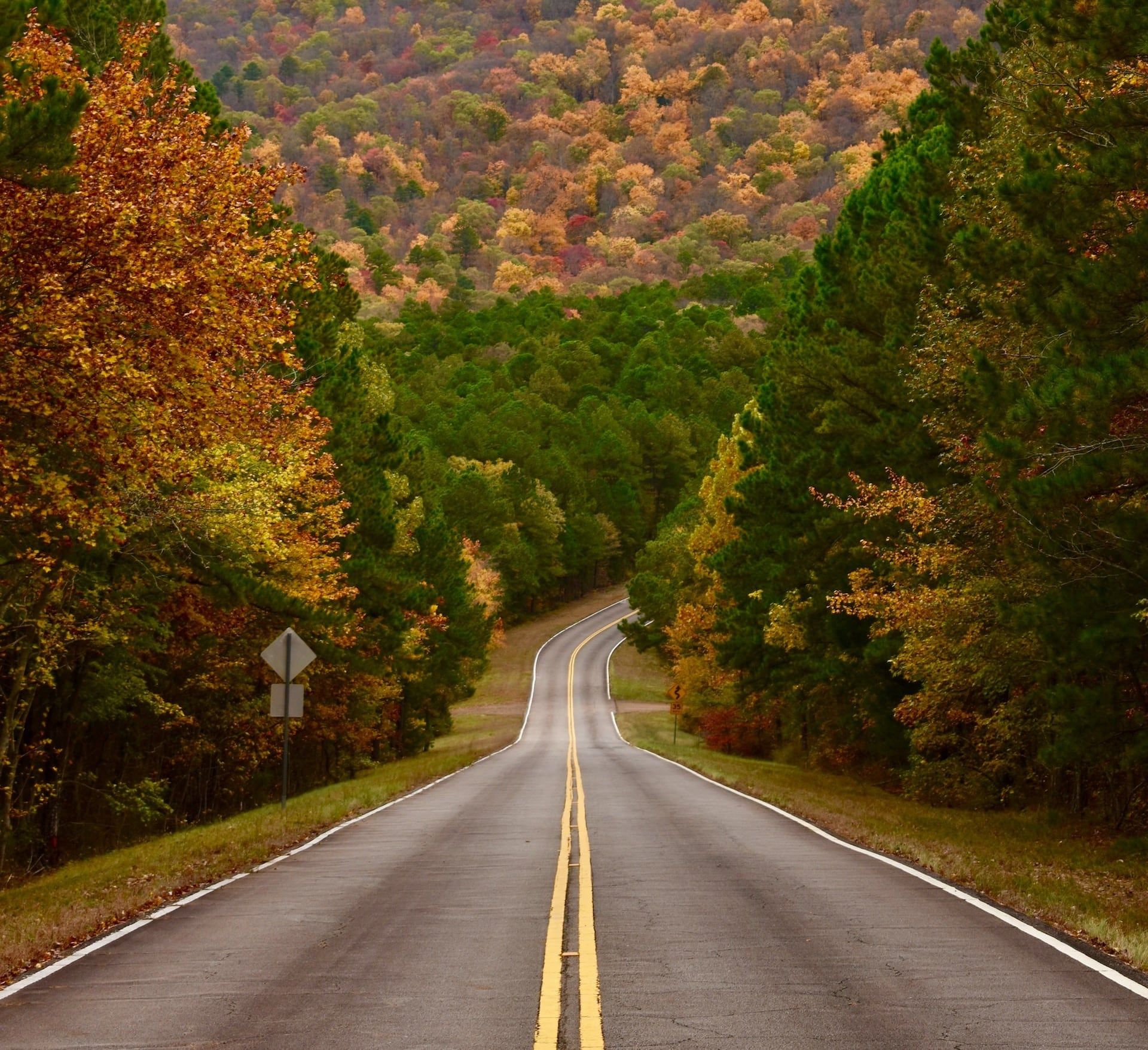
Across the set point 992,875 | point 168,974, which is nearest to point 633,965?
point 168,974

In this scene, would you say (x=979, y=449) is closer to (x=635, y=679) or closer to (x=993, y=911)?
(x=993, y=911)

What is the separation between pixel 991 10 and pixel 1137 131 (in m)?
9.80

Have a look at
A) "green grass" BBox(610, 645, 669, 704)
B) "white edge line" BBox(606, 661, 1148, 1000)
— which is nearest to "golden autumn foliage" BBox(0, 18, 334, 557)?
"white edge line" BBox(606, 661, 1148, 1000)

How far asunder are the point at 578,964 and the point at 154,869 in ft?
28.4

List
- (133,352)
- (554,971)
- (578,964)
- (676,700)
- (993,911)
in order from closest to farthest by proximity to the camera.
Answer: (554,971) → (578,964) → (993,911) → (133,352) → (676,700)

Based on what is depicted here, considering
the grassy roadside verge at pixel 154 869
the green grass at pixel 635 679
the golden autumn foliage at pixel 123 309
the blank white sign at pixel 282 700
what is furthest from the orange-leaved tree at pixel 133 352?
the green grass at pixel 635 679

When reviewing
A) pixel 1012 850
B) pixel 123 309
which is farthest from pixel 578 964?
pixel 1012 850

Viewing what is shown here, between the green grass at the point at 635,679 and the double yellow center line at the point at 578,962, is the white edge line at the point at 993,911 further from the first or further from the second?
the green grass at the point at 635,679

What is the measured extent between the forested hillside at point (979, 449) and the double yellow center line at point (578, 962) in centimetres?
707

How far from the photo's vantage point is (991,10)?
83.6 ft

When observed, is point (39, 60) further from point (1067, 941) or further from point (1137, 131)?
point (1067, 941)

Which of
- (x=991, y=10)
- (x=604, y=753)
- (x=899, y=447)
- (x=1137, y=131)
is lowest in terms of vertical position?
(x=604, y=753)

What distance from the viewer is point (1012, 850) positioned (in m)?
19.5

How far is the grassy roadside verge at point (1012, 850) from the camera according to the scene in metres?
12.9
